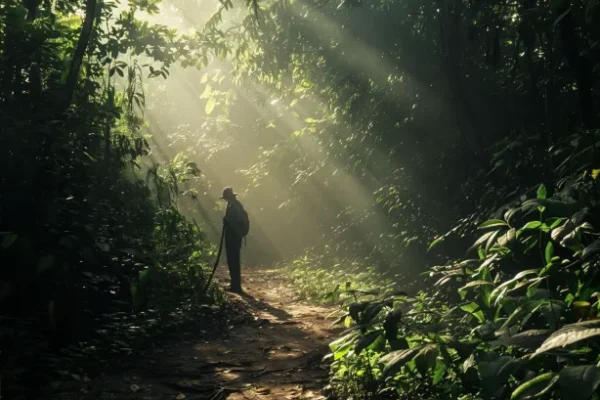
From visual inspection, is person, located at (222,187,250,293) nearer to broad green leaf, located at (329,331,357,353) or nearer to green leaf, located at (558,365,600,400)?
broad green leaf, located at (329,331,357,353)

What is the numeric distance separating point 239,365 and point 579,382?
456 centimetres

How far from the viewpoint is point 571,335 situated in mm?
2068

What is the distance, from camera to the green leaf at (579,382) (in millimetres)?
1893

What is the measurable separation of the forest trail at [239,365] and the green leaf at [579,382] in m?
3.18

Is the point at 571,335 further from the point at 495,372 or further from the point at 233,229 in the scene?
the point at 233,229

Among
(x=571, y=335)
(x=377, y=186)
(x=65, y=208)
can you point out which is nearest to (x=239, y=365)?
(x=65, y=208)

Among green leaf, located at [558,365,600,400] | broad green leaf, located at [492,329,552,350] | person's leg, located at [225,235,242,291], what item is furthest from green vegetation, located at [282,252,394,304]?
green leaf, located at [558,365,600,400]

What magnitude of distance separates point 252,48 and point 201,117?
20.2 meters

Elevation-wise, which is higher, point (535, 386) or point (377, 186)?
point (377, 186)

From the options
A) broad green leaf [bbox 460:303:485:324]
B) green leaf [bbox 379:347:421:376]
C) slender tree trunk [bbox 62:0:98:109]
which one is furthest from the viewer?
slender tree trunk [bbox 62:0:98:109]

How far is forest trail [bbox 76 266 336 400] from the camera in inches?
198

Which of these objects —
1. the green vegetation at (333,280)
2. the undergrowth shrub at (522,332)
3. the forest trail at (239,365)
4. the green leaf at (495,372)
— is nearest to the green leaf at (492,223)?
the undergrowth shrub at (522,332)

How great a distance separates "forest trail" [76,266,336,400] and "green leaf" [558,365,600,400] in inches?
125

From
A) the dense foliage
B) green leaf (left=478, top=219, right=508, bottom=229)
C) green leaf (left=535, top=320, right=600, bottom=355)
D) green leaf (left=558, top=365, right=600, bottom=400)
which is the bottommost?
green leaf (left=558, top=365, right=600, bottom=400)
